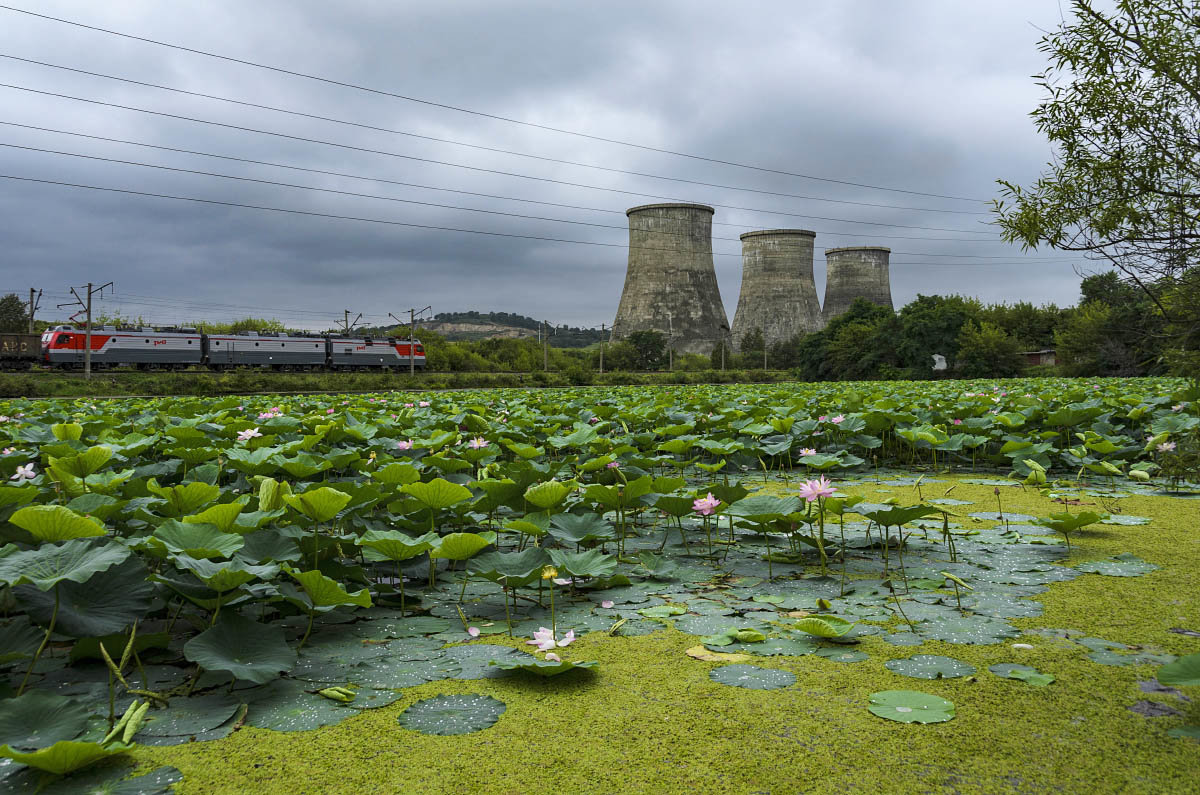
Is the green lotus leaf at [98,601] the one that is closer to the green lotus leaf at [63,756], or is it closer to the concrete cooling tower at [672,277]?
the green lotus leaf at [63,756]

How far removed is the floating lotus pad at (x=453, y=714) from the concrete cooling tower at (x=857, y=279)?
40143 mm

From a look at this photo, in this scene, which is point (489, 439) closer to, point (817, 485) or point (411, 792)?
point (817, 485)

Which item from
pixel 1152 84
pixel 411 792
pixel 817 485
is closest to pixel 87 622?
pixel 411 792

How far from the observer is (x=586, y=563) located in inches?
72.4

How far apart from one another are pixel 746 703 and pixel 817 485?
0.81 metres

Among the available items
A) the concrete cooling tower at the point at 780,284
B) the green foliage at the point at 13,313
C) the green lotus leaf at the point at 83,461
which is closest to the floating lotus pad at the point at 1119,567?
the green lotus leaf at the point at 83,461

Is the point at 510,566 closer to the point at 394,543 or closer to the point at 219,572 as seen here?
the point at 394,543

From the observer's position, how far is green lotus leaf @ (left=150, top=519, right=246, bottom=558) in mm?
1406

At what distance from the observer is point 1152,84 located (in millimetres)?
2160

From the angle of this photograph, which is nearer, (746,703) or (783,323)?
(746,703)

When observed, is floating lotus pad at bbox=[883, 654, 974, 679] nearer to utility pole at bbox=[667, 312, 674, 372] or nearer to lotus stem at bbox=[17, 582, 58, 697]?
lotus stem at bbox=[17, 582, 58, 697]

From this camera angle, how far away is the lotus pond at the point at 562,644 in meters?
1.04

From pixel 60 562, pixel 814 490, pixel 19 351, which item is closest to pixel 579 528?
pixel 814 490

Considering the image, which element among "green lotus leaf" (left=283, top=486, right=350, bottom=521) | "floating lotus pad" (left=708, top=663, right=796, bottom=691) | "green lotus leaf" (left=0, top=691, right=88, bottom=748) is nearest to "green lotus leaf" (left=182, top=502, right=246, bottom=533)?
"green lotus leaf" (left=283, top=486, right=350, bottom=521)
